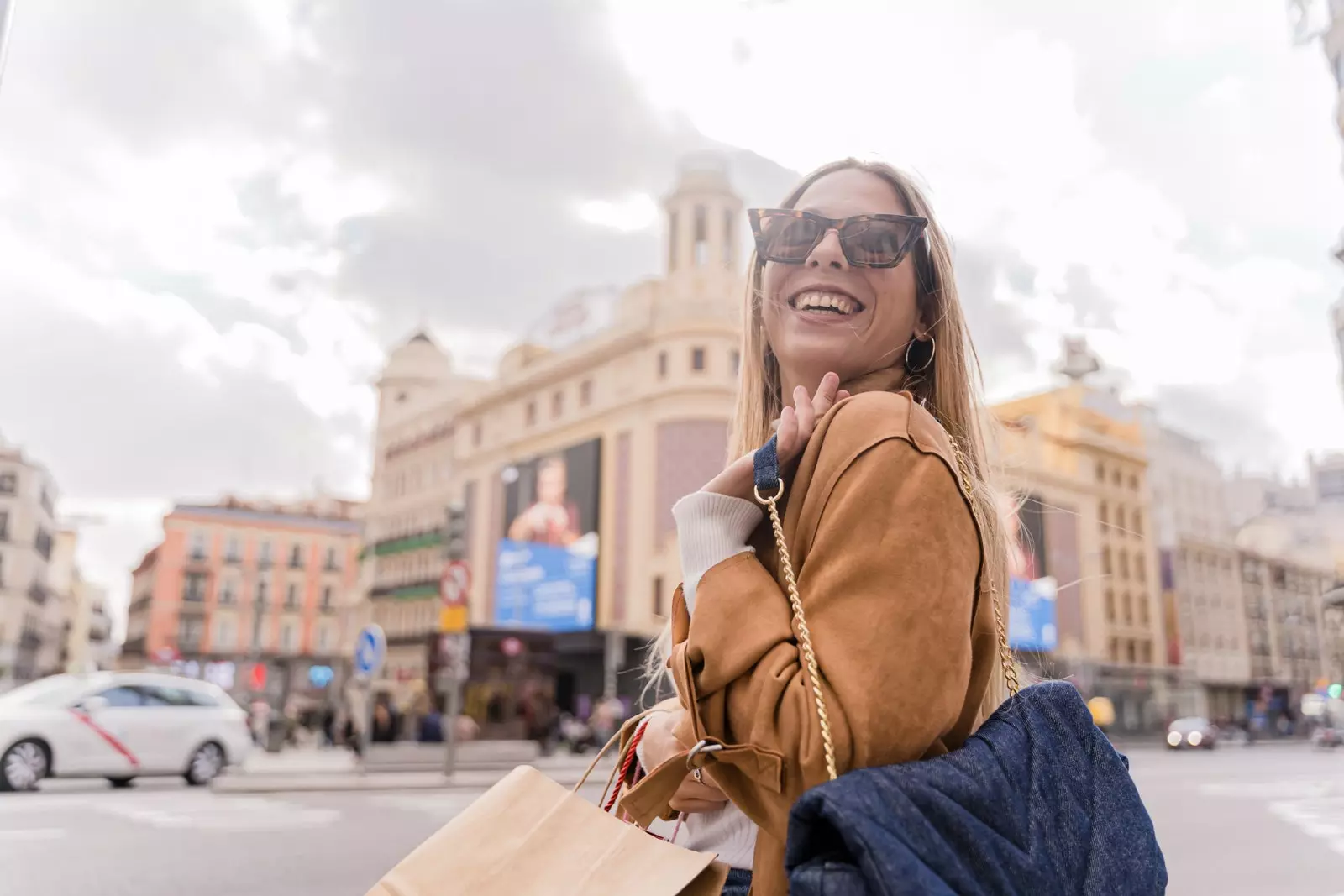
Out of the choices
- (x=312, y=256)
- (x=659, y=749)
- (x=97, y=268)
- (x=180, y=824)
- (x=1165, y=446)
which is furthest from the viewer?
(x=1165, y=446)

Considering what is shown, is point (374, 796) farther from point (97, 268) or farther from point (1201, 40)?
point (1201, 40)

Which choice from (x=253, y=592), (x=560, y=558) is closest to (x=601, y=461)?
(x=560, y=558)

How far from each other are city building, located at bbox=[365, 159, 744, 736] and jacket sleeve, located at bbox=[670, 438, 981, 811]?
78.4 feet

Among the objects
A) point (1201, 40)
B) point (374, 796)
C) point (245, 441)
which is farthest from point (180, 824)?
point (1201, 40)

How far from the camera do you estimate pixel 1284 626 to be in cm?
1664

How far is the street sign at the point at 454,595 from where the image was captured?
38.1ft

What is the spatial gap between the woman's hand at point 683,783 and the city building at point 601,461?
23.7 metres

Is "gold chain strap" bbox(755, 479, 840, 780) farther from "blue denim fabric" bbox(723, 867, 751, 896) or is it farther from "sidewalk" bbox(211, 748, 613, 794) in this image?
"sidewalk" bbox(211, 748, 613, 794)

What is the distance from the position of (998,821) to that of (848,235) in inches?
27.3

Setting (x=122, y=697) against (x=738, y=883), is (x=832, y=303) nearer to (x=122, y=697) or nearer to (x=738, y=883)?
(x=738, y=883)

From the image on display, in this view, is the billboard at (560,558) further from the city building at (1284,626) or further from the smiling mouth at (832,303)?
the smiling mouth at (832,303)

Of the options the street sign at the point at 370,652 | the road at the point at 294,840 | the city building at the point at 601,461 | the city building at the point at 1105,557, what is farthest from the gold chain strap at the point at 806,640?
the city building at the point at 1105,557

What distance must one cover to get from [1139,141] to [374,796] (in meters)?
8.94

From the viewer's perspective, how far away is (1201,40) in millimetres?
4695
